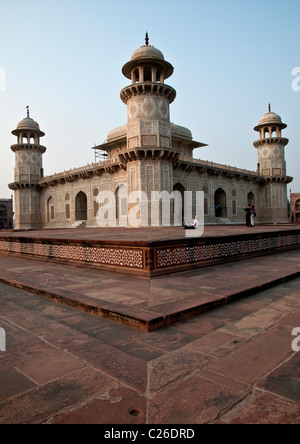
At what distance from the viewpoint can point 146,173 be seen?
53.8ft

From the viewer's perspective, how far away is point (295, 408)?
124 centimetres

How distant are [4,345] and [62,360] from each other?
0.50 meters

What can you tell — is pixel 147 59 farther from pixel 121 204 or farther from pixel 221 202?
pixel 221 202

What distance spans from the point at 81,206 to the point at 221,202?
1150 centimetres

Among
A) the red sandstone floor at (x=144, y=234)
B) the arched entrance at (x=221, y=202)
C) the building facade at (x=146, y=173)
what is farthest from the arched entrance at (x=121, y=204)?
the arched entrance at (x=221, y=202)

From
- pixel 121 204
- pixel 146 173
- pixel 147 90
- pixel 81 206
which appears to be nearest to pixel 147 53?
pixel 147 90

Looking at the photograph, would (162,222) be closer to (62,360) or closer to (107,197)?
(107,197)

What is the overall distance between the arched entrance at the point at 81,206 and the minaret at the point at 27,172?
4.80m

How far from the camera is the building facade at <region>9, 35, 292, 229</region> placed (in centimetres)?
1645

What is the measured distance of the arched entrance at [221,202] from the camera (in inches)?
957

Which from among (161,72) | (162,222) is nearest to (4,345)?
(162,222)

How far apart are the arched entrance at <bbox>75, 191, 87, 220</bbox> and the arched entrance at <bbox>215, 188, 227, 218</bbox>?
35.3ft

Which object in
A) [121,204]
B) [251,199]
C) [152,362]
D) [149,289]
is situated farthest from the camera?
[251,199]

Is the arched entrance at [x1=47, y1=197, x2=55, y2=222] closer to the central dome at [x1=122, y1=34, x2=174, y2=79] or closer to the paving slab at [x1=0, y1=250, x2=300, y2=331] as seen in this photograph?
the central dome at [x1=122, y1=34, x2=174, y2=79]
